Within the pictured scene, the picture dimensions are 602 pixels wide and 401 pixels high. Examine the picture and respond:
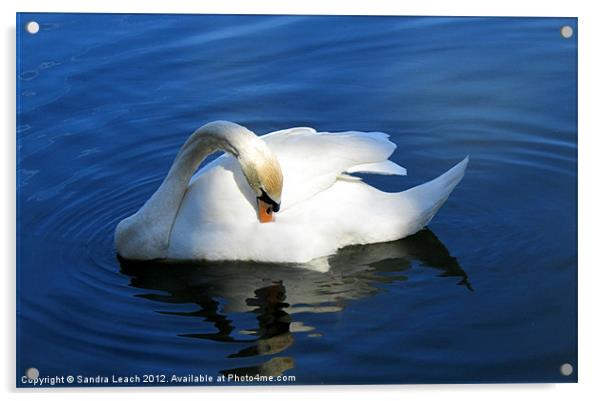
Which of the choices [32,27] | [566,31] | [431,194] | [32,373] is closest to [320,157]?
[431,194]

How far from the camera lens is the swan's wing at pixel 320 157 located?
7160mm

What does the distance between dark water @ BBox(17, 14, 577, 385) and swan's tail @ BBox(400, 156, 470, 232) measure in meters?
0.16

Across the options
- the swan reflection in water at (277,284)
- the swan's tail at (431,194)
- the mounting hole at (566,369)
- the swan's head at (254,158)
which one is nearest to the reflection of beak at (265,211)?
the swan's head at (254,158)

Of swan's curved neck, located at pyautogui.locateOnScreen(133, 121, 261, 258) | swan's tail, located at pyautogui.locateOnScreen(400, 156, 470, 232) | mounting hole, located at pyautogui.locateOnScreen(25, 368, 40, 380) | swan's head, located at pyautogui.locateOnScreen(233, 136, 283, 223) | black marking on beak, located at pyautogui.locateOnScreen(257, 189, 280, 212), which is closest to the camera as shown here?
mounting hole, located at pyautogui.locateOnScreen(25, 368, 40, 380)

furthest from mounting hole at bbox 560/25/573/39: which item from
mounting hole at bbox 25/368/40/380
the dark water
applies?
mounting hole at bbox 25/368/40/380

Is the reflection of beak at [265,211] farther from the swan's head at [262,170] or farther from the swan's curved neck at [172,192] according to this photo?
the swan's curved neck at [172,192]

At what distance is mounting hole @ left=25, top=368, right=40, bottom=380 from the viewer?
6.62 metres

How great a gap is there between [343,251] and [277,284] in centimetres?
38

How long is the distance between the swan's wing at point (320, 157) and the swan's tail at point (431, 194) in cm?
12

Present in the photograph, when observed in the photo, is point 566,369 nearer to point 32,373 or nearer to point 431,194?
point 431,194

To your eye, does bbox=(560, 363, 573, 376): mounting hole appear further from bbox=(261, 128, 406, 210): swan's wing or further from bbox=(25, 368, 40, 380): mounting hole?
bbox=(25, 368, 40, 380): mounting hole

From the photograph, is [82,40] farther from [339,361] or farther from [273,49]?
[339,361]

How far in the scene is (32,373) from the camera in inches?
261
